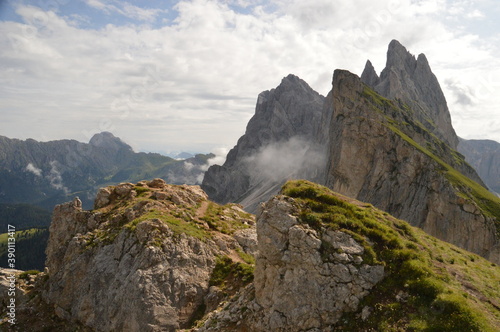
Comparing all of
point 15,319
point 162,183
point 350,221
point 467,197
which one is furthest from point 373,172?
point 15,319

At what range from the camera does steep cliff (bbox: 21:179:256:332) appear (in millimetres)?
25047

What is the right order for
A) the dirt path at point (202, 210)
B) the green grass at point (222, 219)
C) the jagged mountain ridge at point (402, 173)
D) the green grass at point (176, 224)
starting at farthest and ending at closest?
1. the jagged mountain ridge at point (402, 173)
2. the dirt path at point (202, 210)
3. the green grass at point (222, 219)
4. the green grass at point (176, 224)

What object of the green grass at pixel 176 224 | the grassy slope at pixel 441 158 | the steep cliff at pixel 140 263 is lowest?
the steep cliff at pixel 140 263

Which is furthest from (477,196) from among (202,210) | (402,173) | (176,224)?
(176,224)

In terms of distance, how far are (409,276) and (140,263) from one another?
21048 millimetres

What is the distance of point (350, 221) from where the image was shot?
2009cm

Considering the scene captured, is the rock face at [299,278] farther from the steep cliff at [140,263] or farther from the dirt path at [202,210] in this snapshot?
the dirt path at [202,210]

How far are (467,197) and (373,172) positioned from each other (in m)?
32.5

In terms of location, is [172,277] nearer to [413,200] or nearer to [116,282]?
[116,282]

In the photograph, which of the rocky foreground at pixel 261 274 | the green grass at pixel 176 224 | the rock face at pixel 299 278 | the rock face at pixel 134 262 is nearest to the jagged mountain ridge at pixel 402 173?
the rocky foreground at pixel 261 274

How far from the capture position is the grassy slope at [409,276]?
15164 mm

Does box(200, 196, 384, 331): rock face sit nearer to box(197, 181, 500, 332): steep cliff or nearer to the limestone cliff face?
box(197, 181, 500, 332): steep cliff

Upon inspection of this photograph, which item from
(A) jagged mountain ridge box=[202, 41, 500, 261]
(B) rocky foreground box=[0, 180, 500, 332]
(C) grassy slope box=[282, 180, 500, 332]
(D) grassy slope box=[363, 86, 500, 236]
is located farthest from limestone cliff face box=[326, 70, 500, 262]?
(C) grassy slope box=[282, 180, 500, 332]

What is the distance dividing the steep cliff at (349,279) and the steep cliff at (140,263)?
15.4 feet
